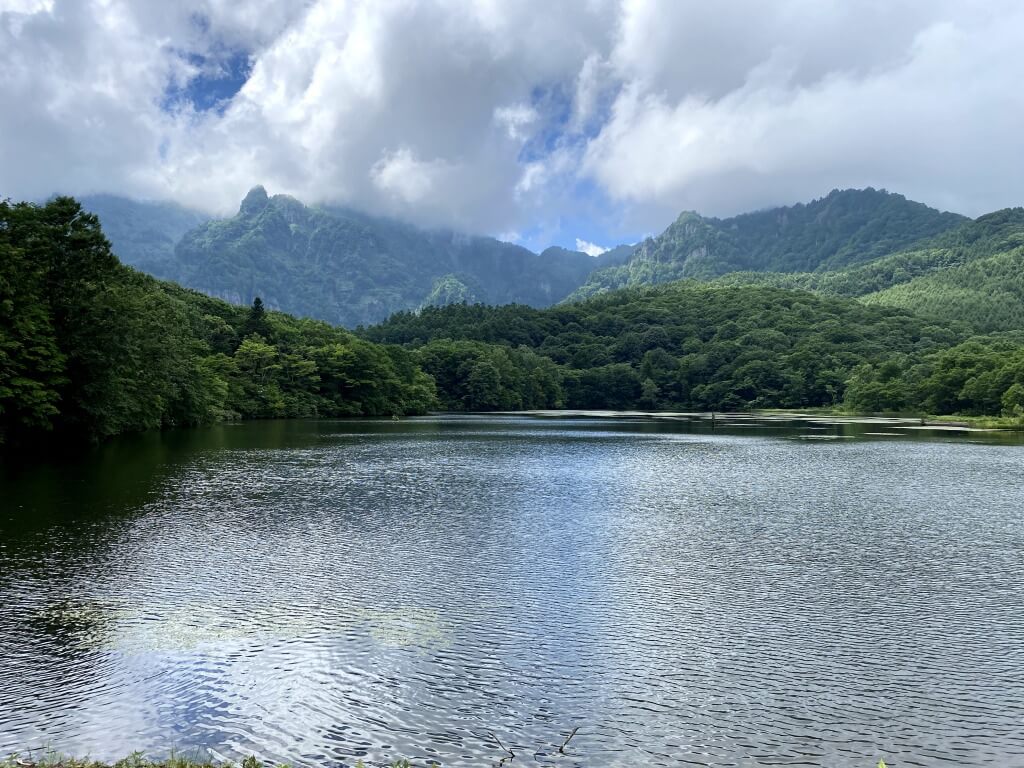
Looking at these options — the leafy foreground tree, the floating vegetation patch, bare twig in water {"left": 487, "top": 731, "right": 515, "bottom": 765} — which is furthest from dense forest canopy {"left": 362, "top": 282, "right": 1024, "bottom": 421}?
bare twig in water {"left": 487, "top": 731, "right": 515, "bottom": 765}

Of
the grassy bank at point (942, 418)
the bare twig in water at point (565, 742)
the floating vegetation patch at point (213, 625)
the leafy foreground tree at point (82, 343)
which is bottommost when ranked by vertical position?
the bare twig in water at point (565, 742)

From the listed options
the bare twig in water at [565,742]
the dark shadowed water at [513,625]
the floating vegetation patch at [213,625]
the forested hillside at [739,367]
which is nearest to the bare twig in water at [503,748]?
the dark shadowed water at [513,625]

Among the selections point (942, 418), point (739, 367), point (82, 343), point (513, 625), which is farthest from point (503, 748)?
point (739, 367)

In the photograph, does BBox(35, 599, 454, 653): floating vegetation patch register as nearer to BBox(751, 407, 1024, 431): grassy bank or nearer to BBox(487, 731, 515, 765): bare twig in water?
BBox(487, 731, 515, 765): bare twig in water

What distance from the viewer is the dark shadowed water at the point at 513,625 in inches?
441

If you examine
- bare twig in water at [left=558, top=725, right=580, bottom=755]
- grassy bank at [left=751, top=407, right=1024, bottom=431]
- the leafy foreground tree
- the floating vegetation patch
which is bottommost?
bare twig in water at [left=558, top=725, right=580, bottom=755]

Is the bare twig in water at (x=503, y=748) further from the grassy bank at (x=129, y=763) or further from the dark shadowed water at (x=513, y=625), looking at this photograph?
the grassy bank at (x=129, y=763)

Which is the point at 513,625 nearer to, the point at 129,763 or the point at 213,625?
the point at 213,625

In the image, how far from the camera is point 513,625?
16.4 metres

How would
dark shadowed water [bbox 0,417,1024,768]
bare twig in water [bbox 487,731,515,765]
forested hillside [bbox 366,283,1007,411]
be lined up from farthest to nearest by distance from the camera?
forested hillside [bbox 366,283,1007,411] < dark shadowed water [bbox 0,417,1024,768] < bare twig in water [bbox 487,731,515,765]

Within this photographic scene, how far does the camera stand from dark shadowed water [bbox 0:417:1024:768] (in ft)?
36.7

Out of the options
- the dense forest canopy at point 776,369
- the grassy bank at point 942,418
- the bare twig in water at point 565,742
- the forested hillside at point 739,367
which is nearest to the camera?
the bare twig in water at point 565,742

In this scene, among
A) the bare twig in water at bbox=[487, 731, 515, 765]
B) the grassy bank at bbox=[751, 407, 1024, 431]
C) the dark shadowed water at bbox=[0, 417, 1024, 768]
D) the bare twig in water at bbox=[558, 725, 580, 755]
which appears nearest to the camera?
the bare twig in water at bbox=[487, 731, 515, 765]

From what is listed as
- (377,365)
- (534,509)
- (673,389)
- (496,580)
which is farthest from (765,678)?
(673,389)
